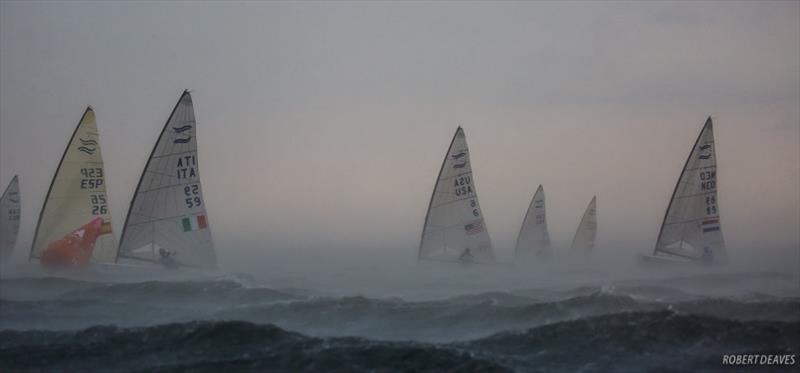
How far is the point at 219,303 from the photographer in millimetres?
29656

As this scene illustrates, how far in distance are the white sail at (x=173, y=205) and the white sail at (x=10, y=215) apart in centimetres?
1451

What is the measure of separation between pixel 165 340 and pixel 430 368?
305 inches

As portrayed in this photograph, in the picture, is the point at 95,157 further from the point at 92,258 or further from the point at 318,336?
the point at 318,336

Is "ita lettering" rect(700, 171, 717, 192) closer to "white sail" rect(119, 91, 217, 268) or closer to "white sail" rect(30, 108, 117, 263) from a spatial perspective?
"white sail" rect(119, 91, 217, 268)

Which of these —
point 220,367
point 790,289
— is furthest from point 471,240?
point 220,367

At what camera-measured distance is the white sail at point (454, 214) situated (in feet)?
167

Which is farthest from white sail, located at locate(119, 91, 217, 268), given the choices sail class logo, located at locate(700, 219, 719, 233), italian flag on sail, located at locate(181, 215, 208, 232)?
sail class logo, located at locate(700, 219, 719, 233)

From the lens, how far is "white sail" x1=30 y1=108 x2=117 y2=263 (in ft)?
133

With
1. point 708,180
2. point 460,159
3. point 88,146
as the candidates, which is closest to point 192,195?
point 88,146

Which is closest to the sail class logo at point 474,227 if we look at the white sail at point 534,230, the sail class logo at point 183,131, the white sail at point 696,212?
the white sail at point 696,212

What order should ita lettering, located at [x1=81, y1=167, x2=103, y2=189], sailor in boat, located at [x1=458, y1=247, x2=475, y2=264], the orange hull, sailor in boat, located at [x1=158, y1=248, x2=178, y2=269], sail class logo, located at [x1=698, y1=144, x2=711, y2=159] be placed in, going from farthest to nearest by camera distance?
sailor in boat, located at [x1=458, y1=247, x2=475, y2=264], sail class logo, located at [x1=698, y1=144, x2=711, y2=159], ita lettering, located at [x1=81, y1=167, x2=103, y2=189], the orange hull, sailor in boat, located at [x1=158, y1=248, x2=178, y2=269]

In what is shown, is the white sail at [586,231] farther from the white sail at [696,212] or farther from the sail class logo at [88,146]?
the sail class logo at [88,146]

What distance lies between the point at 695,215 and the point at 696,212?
23 centimetres

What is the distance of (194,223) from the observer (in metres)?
40.6
